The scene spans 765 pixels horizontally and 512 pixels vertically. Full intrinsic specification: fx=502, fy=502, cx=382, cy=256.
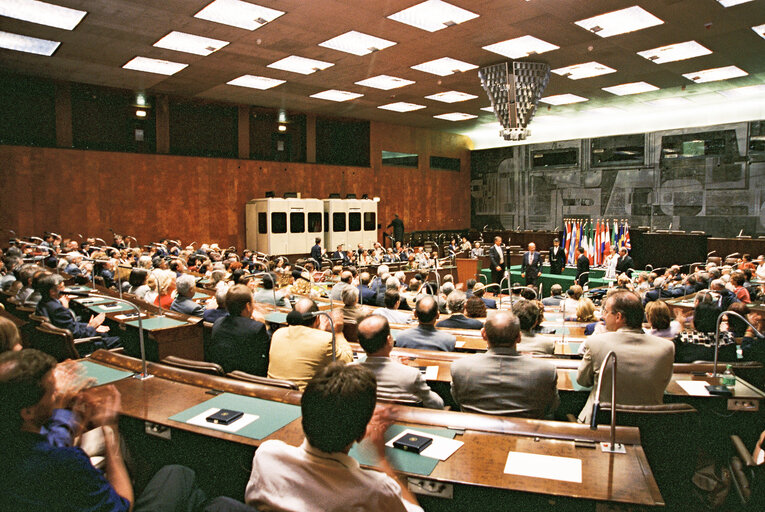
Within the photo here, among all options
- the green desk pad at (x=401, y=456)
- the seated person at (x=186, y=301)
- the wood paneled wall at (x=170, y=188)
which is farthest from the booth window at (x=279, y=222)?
the green desk pad at (x=401, y=456)

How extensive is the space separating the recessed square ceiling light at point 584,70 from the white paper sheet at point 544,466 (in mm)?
10290

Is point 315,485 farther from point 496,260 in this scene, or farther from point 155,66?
point 496,260

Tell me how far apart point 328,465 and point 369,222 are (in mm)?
16010

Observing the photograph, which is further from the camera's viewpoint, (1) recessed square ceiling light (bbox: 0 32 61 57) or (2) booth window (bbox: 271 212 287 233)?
(2) booth window (bbox: 271 212 287 233)

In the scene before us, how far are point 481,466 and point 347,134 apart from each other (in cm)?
1682

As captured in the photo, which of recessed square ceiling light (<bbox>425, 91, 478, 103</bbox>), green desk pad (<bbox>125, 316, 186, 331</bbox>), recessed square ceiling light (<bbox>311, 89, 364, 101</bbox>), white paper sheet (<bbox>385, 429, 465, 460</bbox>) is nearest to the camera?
white paper sheet (<bbox>385, 429, 465, 460</bbox>)

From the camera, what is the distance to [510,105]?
10.1 meters

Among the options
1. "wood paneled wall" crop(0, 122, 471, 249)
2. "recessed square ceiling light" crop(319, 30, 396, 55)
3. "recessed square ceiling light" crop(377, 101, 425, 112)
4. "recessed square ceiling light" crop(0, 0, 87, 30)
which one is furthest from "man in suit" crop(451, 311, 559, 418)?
"recessed square ceiling light" crop(377, 101, 425, 112)

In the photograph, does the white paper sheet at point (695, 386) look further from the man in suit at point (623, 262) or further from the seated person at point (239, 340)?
the man in suit at point (623, 262)

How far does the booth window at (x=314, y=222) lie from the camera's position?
15.7 m

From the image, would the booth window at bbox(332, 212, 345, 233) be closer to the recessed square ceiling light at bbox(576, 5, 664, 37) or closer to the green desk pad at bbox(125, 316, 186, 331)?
the recessed square ceiling light at bbox(576, 5, 664, 37)

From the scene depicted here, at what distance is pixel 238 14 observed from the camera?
7711mm

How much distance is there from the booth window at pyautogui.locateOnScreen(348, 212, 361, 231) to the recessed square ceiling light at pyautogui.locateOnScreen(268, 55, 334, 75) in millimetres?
6305

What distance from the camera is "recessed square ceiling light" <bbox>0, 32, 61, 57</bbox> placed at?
891 cm
